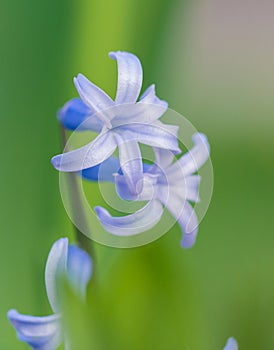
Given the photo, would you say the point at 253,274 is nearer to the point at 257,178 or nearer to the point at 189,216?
the point at 189,216

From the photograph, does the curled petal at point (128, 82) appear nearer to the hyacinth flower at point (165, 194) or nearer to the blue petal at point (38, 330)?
the hyacinth flower at point (165, 194)

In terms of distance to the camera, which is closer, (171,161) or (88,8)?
(171,161)

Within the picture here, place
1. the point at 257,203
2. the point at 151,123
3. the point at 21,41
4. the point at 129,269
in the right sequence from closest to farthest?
the point at 129,269 < the point at 151,123 < the point at 21,41 < the point at 257,203

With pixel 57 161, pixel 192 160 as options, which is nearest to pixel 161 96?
pixel 192 160

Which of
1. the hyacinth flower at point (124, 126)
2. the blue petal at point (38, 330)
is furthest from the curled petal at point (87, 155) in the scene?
the blue petal at point (38, 330)

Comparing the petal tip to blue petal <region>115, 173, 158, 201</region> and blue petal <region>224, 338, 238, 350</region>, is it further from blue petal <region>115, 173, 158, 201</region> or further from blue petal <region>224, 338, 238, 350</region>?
blue petal <region>224, 338, 238, 350</region>

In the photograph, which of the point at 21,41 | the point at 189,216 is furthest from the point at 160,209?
the point at 21,41

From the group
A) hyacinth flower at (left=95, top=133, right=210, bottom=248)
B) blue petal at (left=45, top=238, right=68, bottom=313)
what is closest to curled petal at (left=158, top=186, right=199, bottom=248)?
hyacinth flower at (left=95, top=133, right=210, bottom=248)
